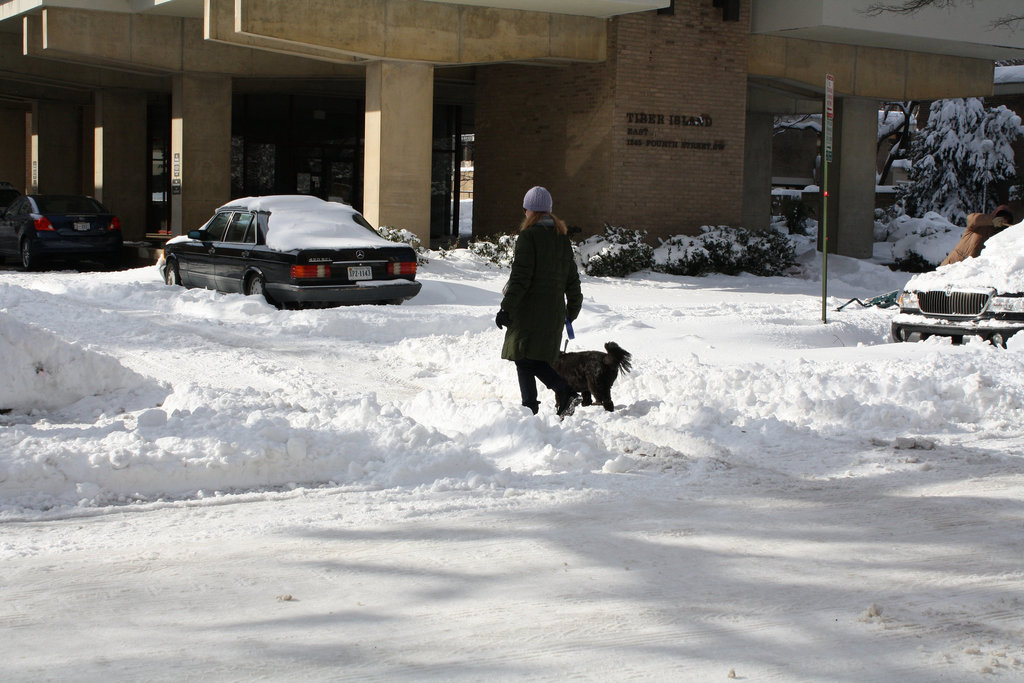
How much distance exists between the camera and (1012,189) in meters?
42.1

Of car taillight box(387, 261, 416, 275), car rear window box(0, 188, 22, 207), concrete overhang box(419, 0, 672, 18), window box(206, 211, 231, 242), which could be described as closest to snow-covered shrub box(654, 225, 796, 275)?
concrete overhang box(419, 0, 672, 18)

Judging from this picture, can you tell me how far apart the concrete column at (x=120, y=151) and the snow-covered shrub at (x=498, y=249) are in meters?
11.9

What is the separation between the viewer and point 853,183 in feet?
91.1

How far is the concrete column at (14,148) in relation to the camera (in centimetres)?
4191

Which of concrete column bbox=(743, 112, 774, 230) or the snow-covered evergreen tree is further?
the snow-covered evergreen tree

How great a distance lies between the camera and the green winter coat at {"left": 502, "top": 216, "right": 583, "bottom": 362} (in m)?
7.95

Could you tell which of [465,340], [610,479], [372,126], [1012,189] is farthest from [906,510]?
[1012,189]

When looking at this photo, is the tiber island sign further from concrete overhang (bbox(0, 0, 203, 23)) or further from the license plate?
the license plate

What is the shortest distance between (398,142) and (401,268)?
636 cm

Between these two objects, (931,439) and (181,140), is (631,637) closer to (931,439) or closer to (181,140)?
(931,439)

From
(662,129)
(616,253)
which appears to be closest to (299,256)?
(616,253)

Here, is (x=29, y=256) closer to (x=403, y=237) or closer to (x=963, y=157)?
(x=403, y=237)

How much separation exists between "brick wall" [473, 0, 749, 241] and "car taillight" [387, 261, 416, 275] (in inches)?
314

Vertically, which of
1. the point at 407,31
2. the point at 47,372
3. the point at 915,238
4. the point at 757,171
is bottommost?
the point at 47,372
